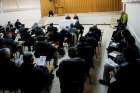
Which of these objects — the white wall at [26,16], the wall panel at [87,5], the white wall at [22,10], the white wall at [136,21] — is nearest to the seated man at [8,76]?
the white wall at [136,21]

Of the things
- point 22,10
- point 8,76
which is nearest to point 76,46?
point 8,76

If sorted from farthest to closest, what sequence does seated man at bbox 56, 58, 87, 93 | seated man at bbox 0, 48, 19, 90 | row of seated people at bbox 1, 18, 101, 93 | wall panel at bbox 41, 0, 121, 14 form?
wall panel at bbox 41, 0, 121, 14 → row of seated people at bbox 1, 18, 101, 93 → seated man at bbox 0, 48, 19, 90 → seated man at bbox 56, 58, 87, 93

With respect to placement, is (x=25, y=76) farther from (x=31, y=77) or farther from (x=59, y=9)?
(x=59, y=9)

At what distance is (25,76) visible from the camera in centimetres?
617

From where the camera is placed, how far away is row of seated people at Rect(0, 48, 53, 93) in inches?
241

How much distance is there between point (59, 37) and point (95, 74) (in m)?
3.20

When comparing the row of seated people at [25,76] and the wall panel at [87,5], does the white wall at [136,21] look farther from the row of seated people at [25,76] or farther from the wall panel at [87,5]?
the wall panel at [87,5]

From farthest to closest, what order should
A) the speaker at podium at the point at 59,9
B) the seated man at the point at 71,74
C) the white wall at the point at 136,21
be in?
the speaker at podium at the point at 59,9
the white wall at the point at 136,21
the seated man at the point at 71,74

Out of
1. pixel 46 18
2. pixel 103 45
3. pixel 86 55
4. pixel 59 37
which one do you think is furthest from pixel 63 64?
pixel 46 18

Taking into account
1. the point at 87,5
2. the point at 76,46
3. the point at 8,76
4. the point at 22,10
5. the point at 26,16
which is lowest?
the point at 8,76

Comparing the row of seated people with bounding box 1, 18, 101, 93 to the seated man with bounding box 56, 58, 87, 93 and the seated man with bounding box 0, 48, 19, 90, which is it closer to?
the seated man with bounding box 56, 58, 87, 93

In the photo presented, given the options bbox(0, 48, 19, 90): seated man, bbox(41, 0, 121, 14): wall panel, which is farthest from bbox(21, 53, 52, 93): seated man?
bbox(41, 0, 121, 14): wall panel

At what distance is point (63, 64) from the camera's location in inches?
248

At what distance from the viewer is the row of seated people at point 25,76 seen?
20.1ft
